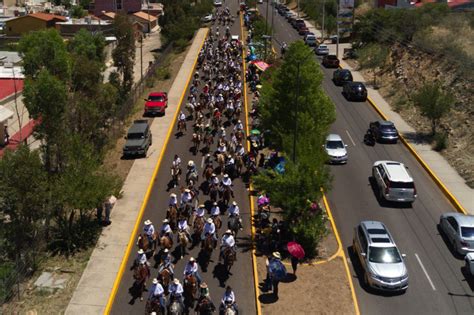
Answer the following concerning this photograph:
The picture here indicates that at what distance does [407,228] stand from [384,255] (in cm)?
597

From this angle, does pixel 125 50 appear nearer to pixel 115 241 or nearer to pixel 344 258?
pixel 115 241

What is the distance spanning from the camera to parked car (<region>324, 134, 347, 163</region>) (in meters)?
36.7

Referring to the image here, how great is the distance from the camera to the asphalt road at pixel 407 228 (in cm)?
2218

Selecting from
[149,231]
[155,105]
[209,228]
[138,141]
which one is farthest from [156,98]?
[209,228]

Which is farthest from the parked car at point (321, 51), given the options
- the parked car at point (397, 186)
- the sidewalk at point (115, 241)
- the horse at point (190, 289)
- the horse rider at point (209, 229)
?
the horse at point (190, 289)

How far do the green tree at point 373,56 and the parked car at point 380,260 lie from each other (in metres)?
34.8

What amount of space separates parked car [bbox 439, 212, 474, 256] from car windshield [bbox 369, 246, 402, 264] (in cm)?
428

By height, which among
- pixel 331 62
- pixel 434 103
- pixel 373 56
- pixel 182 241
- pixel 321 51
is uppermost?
pixel 373 56

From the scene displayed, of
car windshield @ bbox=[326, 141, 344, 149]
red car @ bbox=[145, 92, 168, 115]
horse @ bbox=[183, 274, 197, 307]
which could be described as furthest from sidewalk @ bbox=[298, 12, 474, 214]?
red car @ bbox=[145, 92, 168, 115]

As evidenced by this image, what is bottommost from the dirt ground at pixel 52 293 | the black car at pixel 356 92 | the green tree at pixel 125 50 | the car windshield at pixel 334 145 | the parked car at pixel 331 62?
the dirt ground at pixel 52 293

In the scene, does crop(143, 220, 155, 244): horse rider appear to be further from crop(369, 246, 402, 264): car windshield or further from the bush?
the bush

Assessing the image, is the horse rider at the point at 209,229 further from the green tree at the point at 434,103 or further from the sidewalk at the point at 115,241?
the green tree at the point at 434,103

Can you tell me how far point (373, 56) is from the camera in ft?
198

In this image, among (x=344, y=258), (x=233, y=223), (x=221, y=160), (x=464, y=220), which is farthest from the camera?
(x=221, y=160)
